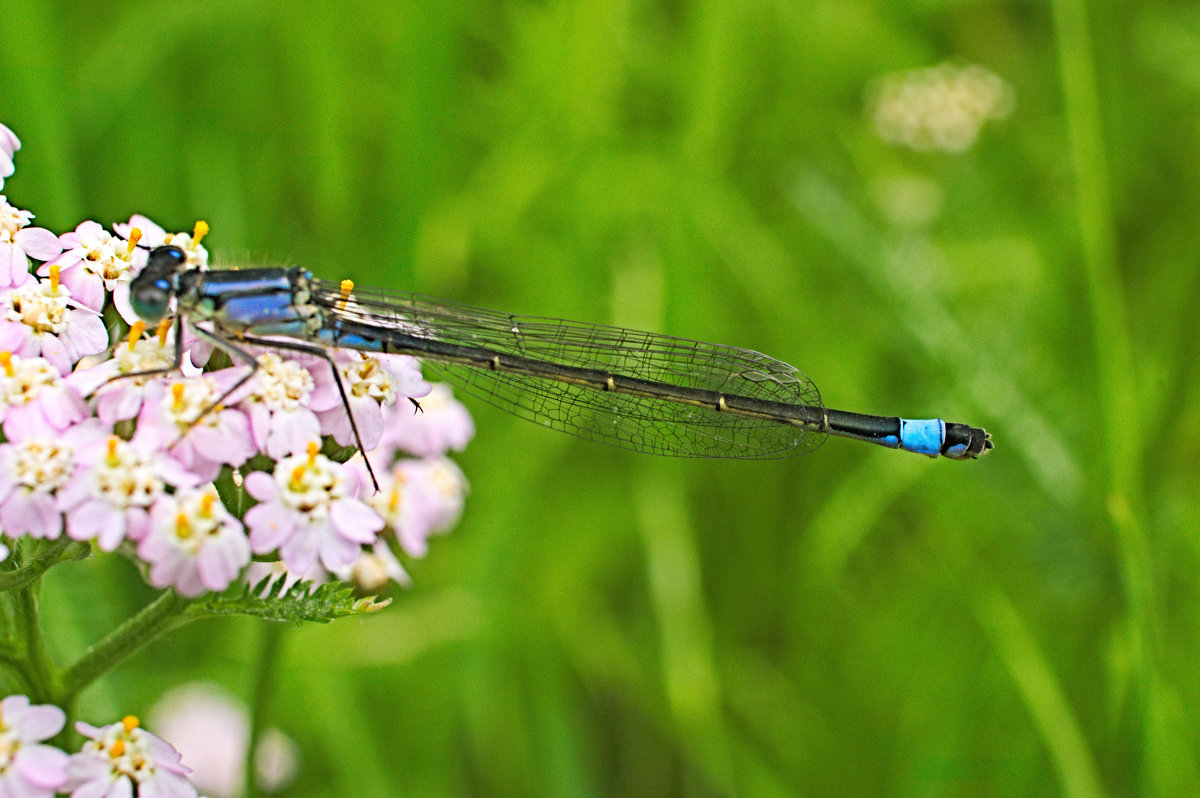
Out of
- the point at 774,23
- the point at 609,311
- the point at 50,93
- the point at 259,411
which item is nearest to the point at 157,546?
the point at 259,411

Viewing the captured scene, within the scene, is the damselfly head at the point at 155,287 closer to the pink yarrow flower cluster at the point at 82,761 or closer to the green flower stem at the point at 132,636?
the green flower stem at the point at 132,636

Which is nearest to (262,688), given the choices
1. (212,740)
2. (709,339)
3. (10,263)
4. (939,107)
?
(10,263)

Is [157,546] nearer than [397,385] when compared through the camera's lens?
Yes

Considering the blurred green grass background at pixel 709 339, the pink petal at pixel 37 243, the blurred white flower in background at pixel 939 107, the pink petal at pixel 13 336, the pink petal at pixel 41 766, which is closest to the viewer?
the pink petal at pixel 41 766

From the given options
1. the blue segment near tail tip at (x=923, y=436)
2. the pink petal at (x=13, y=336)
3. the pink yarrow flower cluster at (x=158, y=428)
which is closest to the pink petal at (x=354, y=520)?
the pink yarrow flower cluster at (x=158, y=428)

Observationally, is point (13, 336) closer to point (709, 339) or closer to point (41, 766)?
point (41, 766)

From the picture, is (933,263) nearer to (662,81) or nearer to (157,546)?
(662,81)

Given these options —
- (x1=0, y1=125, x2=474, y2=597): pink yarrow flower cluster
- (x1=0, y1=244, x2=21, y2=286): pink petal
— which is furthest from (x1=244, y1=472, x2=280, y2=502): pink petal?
(x1=0, y1=244, x2=21, y2=286): pink petal
